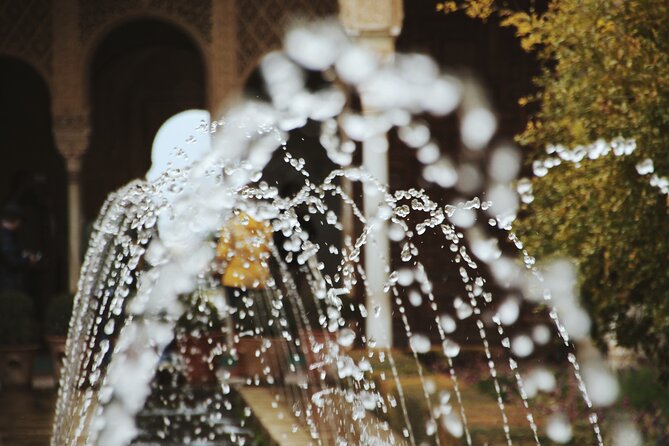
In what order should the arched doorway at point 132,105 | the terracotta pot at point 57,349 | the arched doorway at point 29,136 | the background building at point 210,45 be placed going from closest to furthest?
the terracotta pot at point 57,349
the background building at point 210,45
the arched doorway at point 29,136
the arched doorway at point 132,105

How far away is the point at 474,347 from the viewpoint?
9125 mm

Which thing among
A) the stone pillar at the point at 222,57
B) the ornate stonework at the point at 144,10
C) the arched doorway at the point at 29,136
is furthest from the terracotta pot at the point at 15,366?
the arched doorway at the point at 29,136

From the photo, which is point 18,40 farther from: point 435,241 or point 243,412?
point 243,412

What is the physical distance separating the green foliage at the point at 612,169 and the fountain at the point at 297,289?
0.28 m

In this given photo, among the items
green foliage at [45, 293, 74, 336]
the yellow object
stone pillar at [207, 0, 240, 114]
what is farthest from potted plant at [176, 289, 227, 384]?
stone pillar at [207, 0, 240, 114]

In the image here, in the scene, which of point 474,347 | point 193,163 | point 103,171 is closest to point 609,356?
point 474,347

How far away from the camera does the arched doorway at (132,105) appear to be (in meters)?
14.6

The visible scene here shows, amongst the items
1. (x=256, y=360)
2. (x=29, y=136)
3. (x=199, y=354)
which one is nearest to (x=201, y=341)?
(x=199, y=354)

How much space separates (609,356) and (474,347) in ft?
4.02

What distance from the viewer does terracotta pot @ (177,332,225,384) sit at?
347 inches

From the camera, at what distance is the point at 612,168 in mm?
5434

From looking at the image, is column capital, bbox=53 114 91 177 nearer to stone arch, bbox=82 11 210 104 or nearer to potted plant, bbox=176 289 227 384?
stone arch, bbox=82 11 210 104

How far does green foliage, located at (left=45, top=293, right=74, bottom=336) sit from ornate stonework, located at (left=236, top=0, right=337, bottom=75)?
280cm

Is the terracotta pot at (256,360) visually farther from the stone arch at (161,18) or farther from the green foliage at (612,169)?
the green foliage at (612,169)
